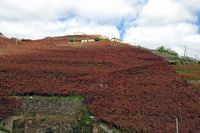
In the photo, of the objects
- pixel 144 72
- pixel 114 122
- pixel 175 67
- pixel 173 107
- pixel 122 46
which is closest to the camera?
pixel 114 122

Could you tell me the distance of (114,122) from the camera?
4325cm

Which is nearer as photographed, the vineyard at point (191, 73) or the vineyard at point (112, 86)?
the vineyard at point (112, 86)

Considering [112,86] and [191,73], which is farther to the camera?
[191,73]

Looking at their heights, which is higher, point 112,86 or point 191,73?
point 191,73

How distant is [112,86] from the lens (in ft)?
160

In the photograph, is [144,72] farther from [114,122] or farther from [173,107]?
[114,122]

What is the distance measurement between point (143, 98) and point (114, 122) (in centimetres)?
521

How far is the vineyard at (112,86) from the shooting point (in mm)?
44562

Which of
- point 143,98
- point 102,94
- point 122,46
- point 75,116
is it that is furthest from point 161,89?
point 122,46

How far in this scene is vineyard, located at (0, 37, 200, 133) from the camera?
44.6m

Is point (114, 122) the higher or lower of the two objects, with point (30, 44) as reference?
lower

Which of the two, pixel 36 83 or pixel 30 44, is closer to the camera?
pixel 36 83

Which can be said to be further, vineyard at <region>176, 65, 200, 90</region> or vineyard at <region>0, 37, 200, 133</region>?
vineyard at <region>176, 65, 200, 90</region>

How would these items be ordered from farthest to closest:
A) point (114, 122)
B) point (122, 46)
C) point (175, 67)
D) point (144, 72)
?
1. point (122, 46)
2. point (175, 67)
3. point (144, 72)
4. point (114, 122)
